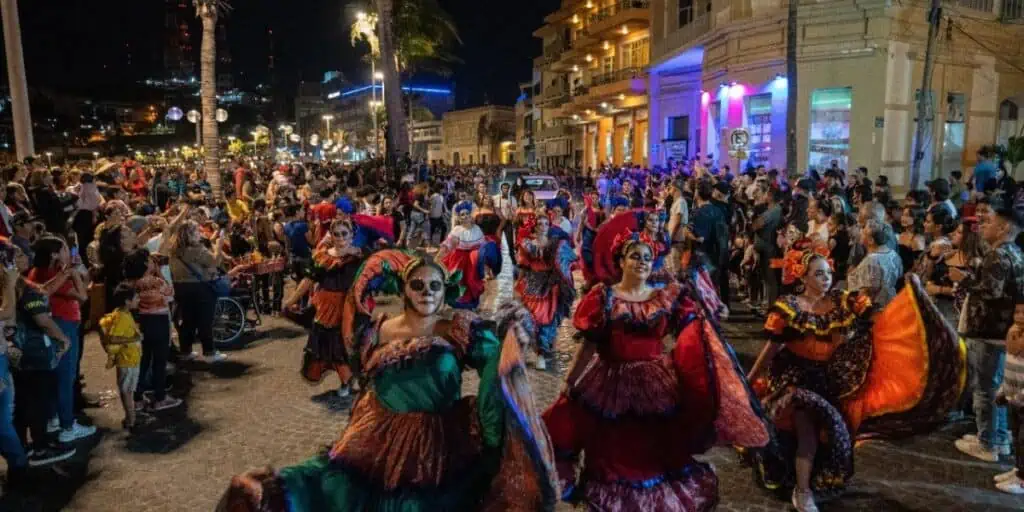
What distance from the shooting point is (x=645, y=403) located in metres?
4.10

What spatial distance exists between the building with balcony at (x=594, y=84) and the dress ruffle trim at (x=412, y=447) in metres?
30.4

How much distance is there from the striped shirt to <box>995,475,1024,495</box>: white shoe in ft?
2.02

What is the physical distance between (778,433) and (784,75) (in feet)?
64.0

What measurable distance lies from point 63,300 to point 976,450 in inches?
303

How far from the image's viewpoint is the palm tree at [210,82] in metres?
17.6

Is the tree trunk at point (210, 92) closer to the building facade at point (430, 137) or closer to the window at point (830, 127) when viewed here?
the window at point (830, 127)

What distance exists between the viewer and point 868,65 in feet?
68.0

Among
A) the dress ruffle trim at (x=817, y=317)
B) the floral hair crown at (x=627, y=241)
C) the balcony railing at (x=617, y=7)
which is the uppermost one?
the balcony railing at (x=617, y=7)

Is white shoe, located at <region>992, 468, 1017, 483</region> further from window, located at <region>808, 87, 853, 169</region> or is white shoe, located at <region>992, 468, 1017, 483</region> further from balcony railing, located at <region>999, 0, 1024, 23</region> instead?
balcony railing, located at <region>999, 0, 1024, 23</region>

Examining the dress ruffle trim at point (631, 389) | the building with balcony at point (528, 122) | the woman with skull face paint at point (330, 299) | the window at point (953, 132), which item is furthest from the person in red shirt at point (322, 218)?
the building with balcony at point (528, 122)

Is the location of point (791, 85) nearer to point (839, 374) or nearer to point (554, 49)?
point (839, 374)

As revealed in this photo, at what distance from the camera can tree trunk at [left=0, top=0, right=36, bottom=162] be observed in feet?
56.5

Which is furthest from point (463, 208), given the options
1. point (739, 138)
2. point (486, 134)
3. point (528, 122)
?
point (486, 134)

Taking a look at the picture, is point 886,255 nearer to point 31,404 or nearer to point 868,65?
point 31,404
